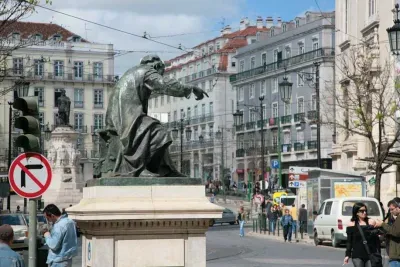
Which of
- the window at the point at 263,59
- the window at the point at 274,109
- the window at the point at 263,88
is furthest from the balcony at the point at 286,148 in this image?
the window at the point at 263,59

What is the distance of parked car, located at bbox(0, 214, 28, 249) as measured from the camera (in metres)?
29.4

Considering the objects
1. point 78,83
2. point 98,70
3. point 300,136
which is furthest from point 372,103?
point 78,83

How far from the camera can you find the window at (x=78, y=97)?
109350mm

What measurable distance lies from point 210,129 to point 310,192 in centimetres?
7109

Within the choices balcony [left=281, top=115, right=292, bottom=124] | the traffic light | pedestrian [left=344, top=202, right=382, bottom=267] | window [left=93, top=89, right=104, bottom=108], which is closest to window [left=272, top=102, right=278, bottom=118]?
balcony [left=281, top=115, right=292, bottom=124]

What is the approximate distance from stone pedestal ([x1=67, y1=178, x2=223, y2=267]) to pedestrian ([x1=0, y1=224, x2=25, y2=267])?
125cm

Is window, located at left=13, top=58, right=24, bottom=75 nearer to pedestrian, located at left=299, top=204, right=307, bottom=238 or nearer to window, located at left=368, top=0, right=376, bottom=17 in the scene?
pedestrian, located at left=299, top=204, right=307, bottom=238

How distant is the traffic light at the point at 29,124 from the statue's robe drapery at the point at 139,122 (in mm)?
942

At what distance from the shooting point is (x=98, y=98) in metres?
111

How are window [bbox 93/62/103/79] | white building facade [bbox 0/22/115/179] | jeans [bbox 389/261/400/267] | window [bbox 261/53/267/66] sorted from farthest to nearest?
1. window [bbox 93/62/103/79]
2. white building facade [bbox 0/22/115/179]
3. window [bbox 261/53/267/66]
4. jeans [bbox 389/261/400/267]

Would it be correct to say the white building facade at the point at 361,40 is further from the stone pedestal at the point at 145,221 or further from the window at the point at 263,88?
→ the window at the point at 263,88

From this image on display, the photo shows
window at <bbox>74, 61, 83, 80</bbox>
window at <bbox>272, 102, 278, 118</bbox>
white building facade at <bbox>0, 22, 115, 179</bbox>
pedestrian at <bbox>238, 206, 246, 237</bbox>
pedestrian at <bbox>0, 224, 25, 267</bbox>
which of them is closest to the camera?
pedestrian at <bbox>0, 224, 25, 267</bbox>

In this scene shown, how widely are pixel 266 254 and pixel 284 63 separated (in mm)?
60265

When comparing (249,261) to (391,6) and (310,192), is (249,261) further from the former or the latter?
(391,6)
